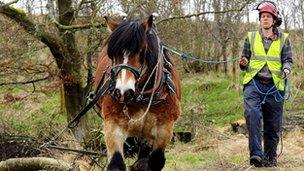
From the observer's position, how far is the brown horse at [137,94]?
498 centimetres

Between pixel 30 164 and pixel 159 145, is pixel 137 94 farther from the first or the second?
pixel 30 164

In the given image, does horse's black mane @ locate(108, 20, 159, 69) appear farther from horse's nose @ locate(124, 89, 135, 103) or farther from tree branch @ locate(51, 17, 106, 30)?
tree branch @ locate(51, 17, 106, 30)

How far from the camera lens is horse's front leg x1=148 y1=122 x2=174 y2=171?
5.51 meters

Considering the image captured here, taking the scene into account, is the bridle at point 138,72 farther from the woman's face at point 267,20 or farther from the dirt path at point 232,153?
the dirt path at point 232,153

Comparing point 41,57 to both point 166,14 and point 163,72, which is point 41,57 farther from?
point 163,72

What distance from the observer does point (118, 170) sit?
16.8ft

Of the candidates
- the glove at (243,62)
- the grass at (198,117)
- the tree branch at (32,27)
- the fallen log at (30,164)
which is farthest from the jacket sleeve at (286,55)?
the tree branch at (32,27)

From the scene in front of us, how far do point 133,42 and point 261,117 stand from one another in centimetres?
263

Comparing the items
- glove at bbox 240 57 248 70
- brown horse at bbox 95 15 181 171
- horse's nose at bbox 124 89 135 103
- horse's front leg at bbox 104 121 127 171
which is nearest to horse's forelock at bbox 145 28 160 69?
brown horse at bbox 95 15 181 171

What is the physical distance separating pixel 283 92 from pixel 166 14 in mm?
6850

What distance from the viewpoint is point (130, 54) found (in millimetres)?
4980

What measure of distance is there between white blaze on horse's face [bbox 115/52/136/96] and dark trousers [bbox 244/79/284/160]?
8.37ft

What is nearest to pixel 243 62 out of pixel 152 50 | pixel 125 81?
pixel 152 50

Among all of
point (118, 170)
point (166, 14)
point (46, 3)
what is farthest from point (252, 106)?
point (166, 14)
